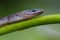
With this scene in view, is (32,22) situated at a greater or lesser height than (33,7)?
lesser

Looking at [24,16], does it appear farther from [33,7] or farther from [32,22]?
[33,7]

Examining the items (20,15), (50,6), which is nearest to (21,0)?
(50,6)

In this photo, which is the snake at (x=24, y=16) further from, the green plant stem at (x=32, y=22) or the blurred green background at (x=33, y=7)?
the blurred green background at (x=33, y=7)

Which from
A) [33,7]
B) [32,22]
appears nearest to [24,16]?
[32,22]

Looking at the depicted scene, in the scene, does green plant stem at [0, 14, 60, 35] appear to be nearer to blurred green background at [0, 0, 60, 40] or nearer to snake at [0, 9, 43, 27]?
snake at [0, 9, 43, 27]

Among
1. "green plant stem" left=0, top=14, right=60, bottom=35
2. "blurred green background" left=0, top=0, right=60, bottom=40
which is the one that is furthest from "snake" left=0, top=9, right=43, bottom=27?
"blurred green background" left=0, top=0, right=60, bottom=40

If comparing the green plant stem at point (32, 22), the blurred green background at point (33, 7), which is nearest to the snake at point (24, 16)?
the green plant stem at point (32, 22)

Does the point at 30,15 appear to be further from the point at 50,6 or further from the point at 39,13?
the point at 50,6

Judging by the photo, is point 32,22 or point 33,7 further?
point 33,7
